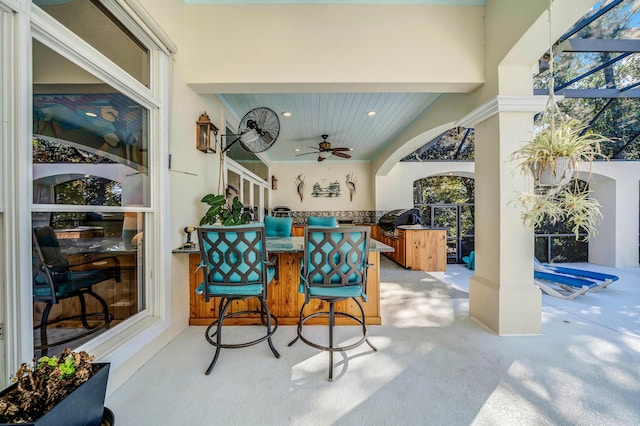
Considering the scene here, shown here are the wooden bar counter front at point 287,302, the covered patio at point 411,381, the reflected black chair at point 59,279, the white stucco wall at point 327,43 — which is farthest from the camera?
the wooden bar counter front at point 287,302

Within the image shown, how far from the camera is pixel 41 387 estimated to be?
2.81ft

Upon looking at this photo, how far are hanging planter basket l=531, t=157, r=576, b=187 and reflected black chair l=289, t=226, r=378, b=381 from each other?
4.21 feet

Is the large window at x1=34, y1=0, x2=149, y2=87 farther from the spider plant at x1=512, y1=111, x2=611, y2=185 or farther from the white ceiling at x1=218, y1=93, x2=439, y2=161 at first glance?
the spider plant at x1=512, y1=111, x2=611, y2=185

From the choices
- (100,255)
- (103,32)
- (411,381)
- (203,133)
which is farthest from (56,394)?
(203,133)

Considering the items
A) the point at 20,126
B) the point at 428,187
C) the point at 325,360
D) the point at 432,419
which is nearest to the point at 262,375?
the point at 325,360

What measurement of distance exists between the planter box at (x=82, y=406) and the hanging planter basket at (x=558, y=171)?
2.75 meters

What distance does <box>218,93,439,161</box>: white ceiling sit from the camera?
3.26 m

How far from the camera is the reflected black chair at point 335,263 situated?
1.67 metres

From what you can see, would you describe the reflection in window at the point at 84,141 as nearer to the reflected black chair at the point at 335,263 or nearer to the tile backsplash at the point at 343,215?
the reflected black chair at the point at 335,263

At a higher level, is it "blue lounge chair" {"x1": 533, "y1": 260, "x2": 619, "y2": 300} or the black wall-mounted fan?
the black wall-mounted fan

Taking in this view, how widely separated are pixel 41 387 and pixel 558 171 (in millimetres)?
2894

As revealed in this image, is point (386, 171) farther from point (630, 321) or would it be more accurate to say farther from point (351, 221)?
point (630, 321)

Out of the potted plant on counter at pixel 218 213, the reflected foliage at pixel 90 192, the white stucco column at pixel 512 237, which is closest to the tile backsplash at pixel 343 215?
the potted plant on counter at pixel 218 213

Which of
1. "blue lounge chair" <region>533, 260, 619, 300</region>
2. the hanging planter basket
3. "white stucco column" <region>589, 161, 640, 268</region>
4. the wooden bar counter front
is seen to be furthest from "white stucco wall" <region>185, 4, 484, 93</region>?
"white stucco column" <region>589, 161, 640, 268</region>
